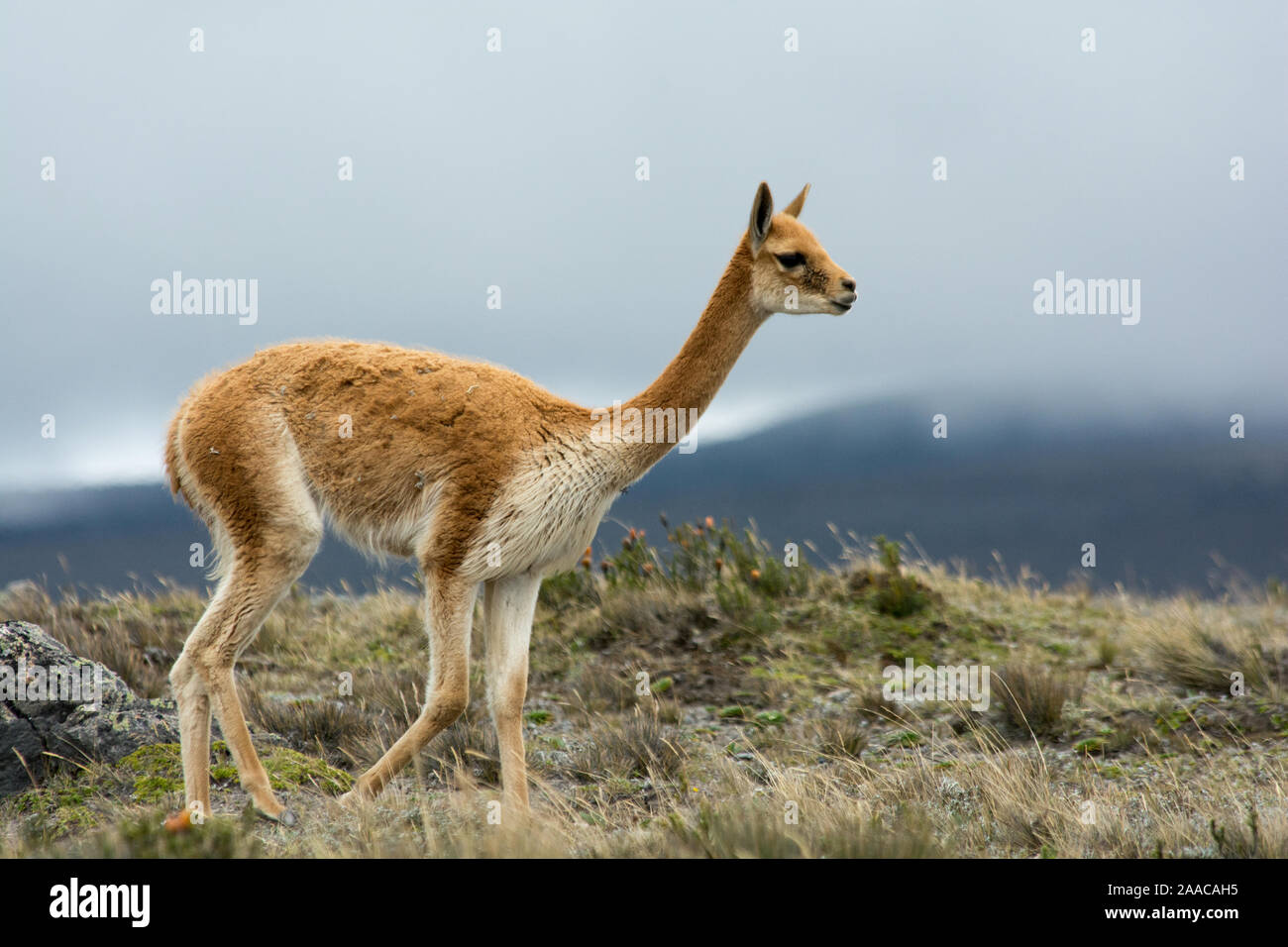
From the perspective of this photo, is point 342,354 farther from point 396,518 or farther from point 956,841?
point 956,841

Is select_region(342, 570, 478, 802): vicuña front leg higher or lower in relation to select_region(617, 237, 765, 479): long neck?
lower

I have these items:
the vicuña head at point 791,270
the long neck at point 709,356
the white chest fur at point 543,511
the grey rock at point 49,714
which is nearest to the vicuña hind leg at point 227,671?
the white chest fur at point 543,511

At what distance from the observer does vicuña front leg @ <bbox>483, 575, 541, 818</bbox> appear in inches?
213

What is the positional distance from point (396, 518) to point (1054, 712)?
505cm

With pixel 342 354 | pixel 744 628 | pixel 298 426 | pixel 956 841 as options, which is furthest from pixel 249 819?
pixel 744 628

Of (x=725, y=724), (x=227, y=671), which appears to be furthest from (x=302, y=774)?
(x=725, y=724)

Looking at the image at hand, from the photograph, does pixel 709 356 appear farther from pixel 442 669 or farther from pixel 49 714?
pixel 49 714

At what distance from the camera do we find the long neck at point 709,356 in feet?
17.9

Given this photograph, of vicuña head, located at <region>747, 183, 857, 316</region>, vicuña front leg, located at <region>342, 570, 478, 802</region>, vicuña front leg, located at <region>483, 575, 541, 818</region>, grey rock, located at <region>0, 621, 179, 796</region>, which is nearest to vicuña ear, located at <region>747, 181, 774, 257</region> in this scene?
vicuña head, located at <region>747, 183, 857, 316</region>

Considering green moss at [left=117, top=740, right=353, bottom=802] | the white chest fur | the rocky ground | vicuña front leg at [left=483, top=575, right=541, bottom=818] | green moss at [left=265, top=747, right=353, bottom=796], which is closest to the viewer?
the rocky ground

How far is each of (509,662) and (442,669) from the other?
395 millimetres

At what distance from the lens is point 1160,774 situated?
21.4ft

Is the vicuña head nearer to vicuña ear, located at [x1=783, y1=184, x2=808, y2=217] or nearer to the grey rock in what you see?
vicuña ear, located at [x1=783, y1=184, x2=808, y2=217]

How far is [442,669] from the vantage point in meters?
5.29
